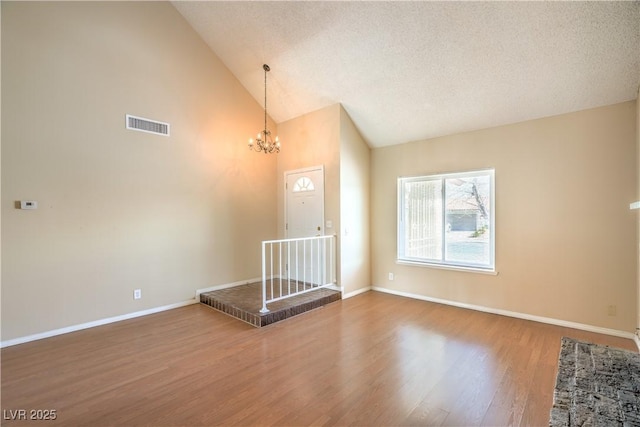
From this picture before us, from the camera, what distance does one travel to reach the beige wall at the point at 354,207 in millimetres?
4902

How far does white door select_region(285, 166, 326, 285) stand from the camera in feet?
16.8

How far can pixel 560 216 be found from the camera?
3.71 metres

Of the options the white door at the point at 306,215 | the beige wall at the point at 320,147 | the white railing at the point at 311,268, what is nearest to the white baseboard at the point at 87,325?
the white railing at the point at 311,268

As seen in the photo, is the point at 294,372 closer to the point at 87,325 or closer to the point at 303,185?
the point at 87,325

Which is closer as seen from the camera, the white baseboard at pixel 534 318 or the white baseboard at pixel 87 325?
the white baseboard at pixel 87 325

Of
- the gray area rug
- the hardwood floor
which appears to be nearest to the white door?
the hardwood floor

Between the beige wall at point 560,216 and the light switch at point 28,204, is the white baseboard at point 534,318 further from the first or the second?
the light switch at point 28,204

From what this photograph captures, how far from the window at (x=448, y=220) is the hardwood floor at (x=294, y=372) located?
98 cm

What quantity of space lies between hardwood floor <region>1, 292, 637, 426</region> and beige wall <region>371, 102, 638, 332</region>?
396 millimetres

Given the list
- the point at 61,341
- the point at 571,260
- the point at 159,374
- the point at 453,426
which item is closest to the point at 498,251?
the point at 571,260

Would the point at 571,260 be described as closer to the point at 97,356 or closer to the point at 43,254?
the point at 97,356

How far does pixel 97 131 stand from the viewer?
3791 millimetres

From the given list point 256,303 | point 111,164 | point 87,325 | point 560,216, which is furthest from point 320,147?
point 87,325

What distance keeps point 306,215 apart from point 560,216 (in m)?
3.72
